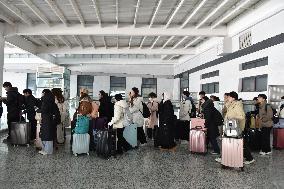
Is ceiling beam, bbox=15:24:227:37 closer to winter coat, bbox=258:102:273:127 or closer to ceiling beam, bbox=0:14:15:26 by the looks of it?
ceiling beam, bbox=0:14:15:26

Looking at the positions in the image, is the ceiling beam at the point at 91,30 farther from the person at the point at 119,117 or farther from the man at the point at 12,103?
the person at the point at 119,117

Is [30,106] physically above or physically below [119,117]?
above

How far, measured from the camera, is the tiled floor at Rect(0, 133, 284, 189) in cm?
452

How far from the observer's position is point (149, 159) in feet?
20.8

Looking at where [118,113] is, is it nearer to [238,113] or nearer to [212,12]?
[238,113]

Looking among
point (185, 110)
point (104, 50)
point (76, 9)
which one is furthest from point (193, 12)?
point (104, 50)

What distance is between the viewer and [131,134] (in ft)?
24.7

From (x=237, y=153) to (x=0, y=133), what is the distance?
24.2ft

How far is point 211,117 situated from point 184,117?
1860mm

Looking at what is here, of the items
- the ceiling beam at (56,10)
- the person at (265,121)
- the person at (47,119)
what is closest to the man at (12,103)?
the person at (47,119)

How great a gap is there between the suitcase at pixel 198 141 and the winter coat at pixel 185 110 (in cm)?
130

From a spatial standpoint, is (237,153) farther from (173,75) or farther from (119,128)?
(173,75)

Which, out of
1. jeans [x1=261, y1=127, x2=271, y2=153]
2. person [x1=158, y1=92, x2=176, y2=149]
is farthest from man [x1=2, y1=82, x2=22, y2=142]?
jeans [x1=261, y1=127, x2=271, y2=153]

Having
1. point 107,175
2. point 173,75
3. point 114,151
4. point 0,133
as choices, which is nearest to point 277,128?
point 114,151
